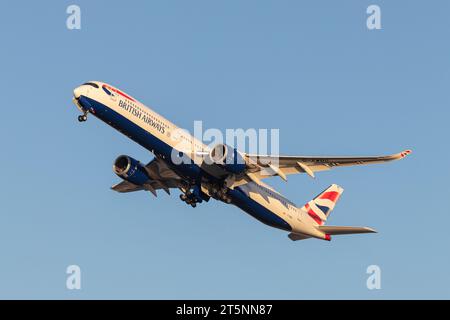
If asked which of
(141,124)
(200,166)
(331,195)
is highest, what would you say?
(141,124)

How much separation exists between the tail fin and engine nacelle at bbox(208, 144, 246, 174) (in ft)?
38.3

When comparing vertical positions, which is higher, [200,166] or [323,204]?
[200,166]

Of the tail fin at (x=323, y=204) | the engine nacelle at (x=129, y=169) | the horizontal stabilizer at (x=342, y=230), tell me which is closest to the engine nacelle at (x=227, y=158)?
the engine nacelle at (x=129, y=169)

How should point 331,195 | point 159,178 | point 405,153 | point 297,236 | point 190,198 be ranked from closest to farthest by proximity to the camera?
point 405,153, point 190,198, point 159,178, point 297,236, point 331,195

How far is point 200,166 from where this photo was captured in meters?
58.7

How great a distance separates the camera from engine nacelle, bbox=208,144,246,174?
57.4m

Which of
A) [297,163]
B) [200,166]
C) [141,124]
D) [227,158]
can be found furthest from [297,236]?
[141,124]

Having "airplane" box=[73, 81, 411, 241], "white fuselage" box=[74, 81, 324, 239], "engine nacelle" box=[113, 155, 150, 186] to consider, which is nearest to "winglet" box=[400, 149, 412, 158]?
"airplane" box=[73, 81, 411, 241]

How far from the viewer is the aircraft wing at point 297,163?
192 feet

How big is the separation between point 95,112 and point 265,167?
38.9 ft

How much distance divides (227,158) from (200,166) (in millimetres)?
2317

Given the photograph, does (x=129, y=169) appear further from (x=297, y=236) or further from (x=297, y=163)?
(x=297, y=236)

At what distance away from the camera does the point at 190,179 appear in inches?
2382

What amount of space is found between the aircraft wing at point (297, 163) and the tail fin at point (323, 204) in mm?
8331
